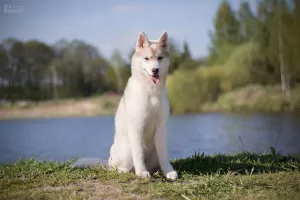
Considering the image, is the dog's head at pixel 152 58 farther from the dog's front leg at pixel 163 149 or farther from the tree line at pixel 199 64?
the tree line at pixel 199 64

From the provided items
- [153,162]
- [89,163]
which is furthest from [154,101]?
[89,163]

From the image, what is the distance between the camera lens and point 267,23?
2873cm

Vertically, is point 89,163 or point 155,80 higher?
point 155,80

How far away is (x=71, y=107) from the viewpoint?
29844mm

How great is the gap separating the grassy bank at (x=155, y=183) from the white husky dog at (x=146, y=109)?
0.26 metres

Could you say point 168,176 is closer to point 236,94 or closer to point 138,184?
point 138,184

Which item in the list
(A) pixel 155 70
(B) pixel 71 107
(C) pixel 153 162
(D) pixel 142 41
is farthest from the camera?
(B) pixel 71 107

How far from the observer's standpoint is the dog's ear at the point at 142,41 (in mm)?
5098

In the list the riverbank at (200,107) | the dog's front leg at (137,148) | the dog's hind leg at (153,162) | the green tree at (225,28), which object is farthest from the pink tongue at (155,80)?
the green tree at (225,28)

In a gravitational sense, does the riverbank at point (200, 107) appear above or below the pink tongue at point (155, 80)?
below

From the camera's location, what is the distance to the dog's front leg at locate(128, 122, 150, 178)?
5055 mm

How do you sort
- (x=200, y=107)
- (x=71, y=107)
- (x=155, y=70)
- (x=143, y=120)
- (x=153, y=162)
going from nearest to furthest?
(x=155, y=70) < (x=143, y=120) < (x=153, y=162) < (x=200, y=107) < (x=71, y=107)

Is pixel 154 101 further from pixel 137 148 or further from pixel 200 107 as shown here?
pixel 200 107

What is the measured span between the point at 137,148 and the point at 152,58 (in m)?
1.20
